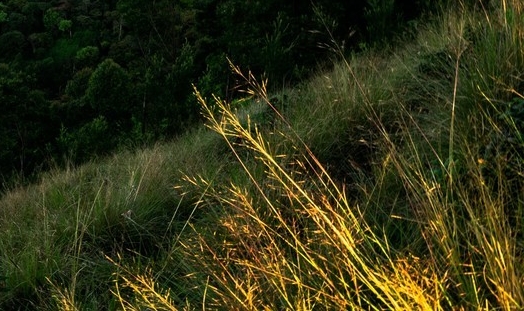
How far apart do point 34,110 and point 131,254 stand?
20186mm

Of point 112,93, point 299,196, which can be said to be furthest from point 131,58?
point 299,196

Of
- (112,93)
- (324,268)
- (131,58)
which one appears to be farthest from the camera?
(131,58)

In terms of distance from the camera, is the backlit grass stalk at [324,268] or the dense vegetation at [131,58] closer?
the backlit grass stalk at [324,268]

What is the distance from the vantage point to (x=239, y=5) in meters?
12.4

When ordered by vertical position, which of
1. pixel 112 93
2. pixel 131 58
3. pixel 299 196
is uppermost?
pixel 299 196

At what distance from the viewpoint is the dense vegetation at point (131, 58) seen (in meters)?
11.0

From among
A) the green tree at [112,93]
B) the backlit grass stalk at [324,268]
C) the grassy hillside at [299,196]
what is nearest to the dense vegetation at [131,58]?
the green tree at [112,93]

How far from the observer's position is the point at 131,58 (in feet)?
73.5

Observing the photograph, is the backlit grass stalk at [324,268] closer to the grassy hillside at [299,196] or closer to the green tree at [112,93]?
the grassy hillside at [299,196]

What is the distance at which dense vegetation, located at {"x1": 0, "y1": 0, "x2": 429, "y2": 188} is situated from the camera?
10984mm

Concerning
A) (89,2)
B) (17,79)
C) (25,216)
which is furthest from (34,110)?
(25,216)

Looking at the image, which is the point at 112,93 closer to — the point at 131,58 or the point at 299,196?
the point at 131,58

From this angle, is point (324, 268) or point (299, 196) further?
point (299, 196)

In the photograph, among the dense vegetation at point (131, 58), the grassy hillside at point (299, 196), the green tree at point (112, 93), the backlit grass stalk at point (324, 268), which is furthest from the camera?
the green tree at point (112, 93)
